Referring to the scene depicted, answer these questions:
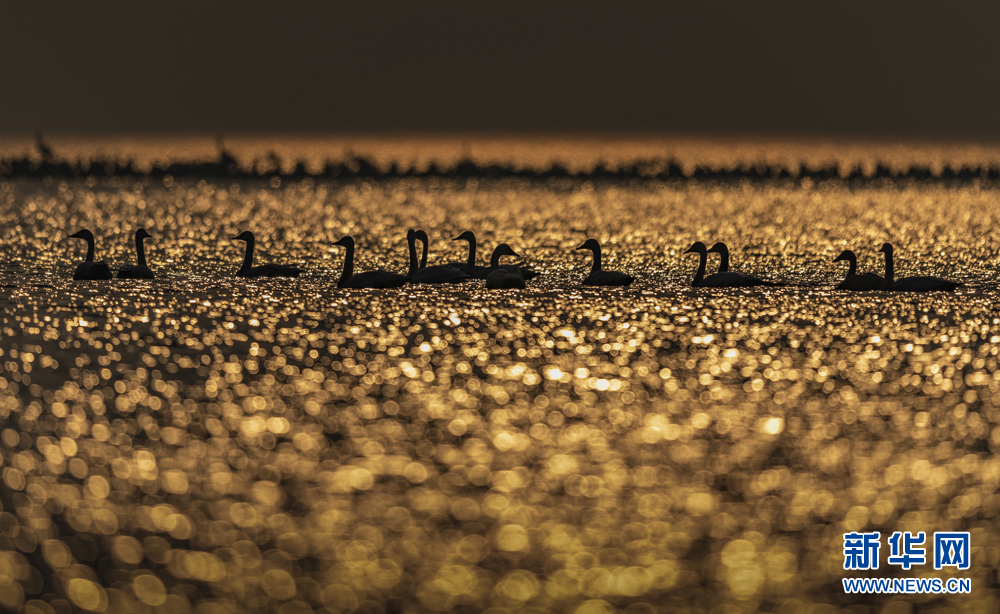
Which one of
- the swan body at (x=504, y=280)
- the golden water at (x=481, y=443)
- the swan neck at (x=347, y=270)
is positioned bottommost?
the golden water at (x=481, y=443)

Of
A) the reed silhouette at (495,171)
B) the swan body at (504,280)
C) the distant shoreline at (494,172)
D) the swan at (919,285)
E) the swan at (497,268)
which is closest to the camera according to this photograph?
the swan at (919,285)

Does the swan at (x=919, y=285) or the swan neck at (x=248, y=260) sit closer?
the swan at (x=919, y=285)

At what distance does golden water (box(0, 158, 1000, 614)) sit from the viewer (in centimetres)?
1107

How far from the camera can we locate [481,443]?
48.8 ft

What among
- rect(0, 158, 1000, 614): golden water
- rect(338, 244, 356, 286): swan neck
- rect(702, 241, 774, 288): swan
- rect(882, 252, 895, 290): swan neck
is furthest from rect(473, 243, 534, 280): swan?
rect(882, 252, 895, 290): swan neck

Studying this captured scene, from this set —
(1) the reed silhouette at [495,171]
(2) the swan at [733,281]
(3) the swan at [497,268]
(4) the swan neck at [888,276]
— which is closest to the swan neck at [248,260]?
(3) the swan at [497,268]

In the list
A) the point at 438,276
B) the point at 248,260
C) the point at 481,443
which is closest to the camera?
the point at 481,443

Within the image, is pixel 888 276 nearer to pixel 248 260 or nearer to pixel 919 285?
pixel 919 285

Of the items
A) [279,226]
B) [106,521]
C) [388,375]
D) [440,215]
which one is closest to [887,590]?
[106,521]

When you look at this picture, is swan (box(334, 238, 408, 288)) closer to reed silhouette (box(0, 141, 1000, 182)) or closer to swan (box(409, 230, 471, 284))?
swan (box(409, 230, 471, 284))

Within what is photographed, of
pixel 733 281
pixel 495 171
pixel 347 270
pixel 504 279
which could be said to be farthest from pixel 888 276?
pixel 495 171

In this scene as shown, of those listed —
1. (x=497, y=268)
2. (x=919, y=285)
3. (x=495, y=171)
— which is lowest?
(x=919, y=285)

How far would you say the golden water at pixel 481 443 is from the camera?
11.1 m

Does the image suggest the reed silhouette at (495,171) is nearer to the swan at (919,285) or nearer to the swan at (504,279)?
the swan at (504,279)
